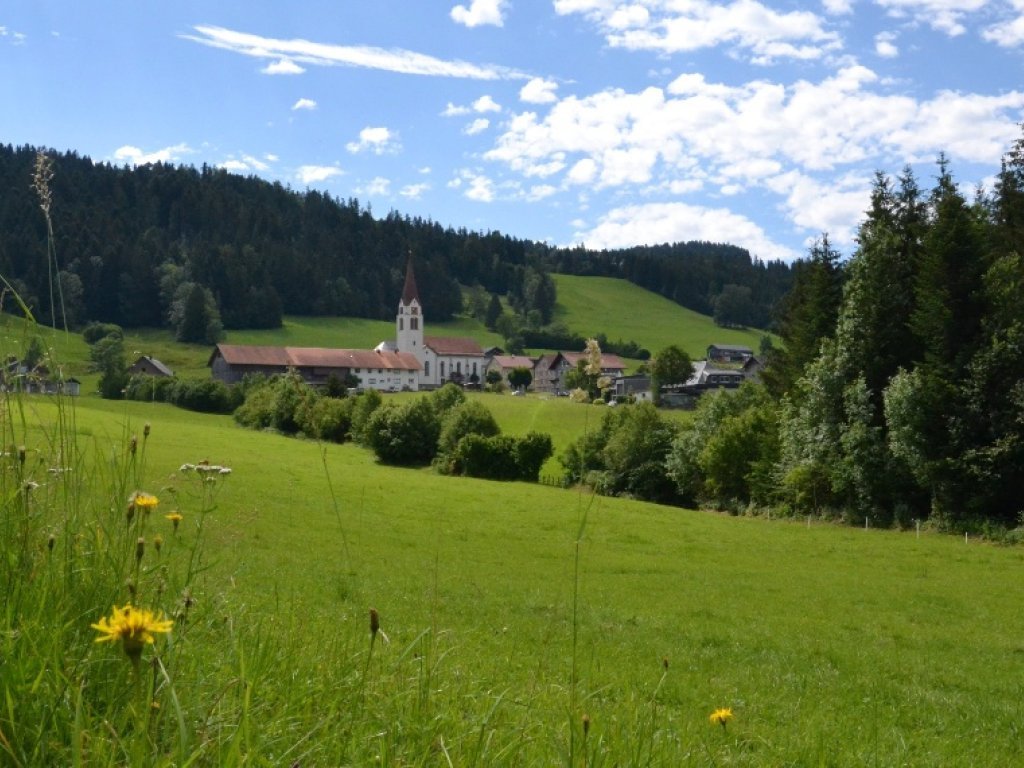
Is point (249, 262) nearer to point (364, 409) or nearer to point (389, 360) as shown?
point (389, 360)

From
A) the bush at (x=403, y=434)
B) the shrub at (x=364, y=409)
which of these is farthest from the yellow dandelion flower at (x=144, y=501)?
the shrub at (x=364, y=409)

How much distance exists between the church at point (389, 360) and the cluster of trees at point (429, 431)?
3185cm

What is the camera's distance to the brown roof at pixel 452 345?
5340 inches

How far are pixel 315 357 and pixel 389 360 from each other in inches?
430

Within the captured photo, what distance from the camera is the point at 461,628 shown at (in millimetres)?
14156

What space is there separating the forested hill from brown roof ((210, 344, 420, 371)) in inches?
833

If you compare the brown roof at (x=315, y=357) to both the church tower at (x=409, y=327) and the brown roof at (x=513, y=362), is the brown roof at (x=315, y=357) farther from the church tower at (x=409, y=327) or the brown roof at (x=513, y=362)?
the brown roof at (x=513, y=362)

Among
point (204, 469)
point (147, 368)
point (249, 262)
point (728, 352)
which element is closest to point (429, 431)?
point (147, 368)

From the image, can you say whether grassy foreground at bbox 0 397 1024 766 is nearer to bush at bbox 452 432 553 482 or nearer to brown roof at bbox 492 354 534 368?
bush at bbox 452 432 553 482

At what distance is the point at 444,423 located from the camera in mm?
63406

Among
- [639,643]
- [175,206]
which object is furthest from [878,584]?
[175,206]

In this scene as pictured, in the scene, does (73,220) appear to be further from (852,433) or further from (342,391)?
(852,433)

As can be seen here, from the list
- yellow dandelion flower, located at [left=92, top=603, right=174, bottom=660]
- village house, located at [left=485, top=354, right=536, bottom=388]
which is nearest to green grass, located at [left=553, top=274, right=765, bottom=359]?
village house, located at [left=485, top=354, right=536, bottom=388]

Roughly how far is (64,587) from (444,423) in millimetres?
60496
